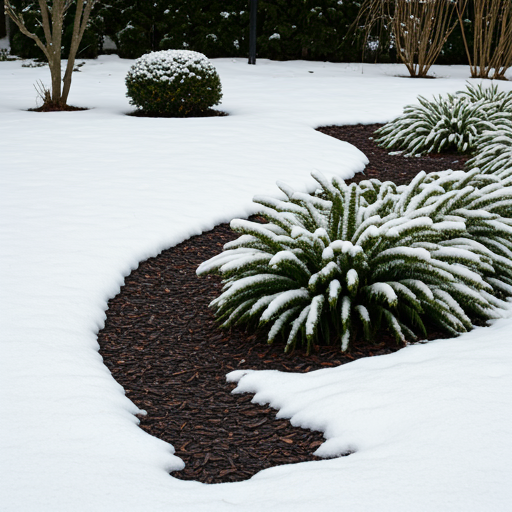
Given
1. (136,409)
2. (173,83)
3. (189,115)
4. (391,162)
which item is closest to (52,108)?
(173,83)

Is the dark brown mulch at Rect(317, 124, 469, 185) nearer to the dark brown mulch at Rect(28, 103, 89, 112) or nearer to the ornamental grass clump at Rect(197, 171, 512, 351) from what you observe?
the ornamental grass clump at Rect(197, 171, 512, 351)

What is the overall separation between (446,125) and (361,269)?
5.41 metres

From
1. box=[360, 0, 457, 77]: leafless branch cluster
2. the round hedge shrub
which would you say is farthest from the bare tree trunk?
box=[360, 0, 457, 77]: leafless branch cluster

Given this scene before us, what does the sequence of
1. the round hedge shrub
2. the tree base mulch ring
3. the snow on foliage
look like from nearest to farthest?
the tree base mulch ring < the snow on foliage < the round hedge shrub

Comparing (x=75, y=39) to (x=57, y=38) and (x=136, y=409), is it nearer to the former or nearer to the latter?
(x=57, y=38)

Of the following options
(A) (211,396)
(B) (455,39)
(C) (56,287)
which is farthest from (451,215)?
(B) (455,39)

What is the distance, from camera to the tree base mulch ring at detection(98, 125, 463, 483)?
259 cm

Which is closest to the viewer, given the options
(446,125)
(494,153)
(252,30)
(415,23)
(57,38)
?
(494,153)

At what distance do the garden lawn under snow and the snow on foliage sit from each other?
1.61 meters

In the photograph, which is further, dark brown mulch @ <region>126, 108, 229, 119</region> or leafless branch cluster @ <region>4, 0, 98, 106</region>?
dark brown mulch @ <region>126, 108, 229, 119</region>

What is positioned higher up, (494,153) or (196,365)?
(494,153)

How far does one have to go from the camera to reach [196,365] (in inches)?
133

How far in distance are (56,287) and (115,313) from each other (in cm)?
40

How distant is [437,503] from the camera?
6.38ft
